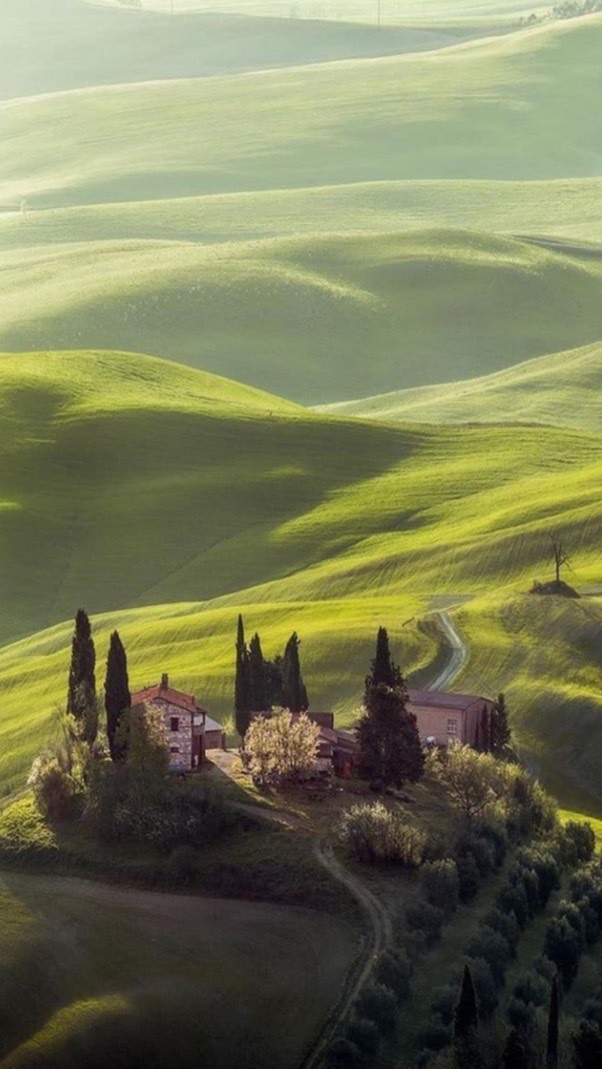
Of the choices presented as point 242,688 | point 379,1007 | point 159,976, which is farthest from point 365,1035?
point 242,688

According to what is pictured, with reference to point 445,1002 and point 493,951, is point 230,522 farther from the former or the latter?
point 445,1002

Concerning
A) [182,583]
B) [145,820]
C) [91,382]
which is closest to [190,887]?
[145,820]

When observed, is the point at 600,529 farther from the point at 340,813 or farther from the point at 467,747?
the point at 340,813

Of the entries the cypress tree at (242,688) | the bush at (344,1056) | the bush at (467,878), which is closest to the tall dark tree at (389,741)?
the bush at (467,878)

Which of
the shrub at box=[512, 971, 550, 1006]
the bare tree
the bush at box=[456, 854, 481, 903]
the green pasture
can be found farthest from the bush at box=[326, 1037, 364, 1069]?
the bare tree

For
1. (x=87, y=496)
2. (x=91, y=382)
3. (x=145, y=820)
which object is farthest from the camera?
(x=91, y=382)
